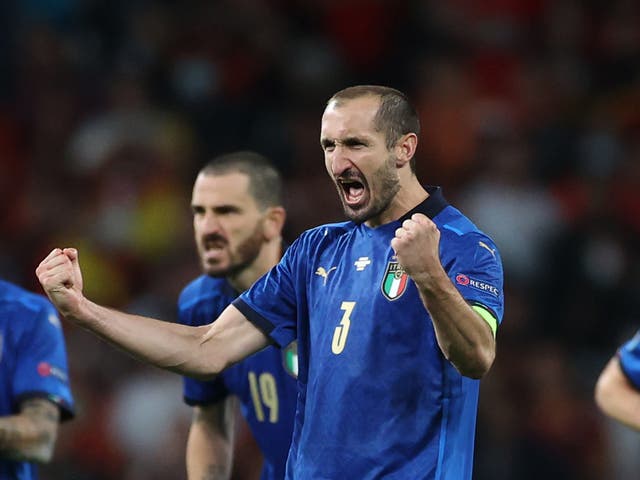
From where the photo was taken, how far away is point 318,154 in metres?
9.86

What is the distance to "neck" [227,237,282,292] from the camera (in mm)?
5527

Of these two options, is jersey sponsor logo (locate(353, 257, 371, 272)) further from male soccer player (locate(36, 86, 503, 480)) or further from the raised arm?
the raised arm

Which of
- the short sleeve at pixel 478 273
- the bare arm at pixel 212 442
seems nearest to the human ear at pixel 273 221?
the bare arm at pixel 212 442

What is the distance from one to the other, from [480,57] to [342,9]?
1358 millimetres

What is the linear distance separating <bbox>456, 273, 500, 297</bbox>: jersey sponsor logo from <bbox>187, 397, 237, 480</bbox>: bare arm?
2086 mm

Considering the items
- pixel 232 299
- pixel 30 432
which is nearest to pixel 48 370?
pixel 30 432

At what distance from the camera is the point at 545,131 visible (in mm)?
9703

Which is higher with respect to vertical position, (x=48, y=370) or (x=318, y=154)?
(x=318, y=154)

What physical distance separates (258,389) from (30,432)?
983mm

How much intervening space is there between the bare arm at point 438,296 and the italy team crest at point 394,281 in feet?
1.14

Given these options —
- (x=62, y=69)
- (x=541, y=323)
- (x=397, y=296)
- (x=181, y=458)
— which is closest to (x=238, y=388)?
(x=397, y=296)

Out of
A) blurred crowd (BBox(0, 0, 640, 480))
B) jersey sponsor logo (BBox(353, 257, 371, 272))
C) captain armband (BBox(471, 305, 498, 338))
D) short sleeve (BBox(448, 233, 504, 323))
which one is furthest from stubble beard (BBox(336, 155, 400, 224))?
blurred crowd (BBox(0, 0, 640, 480))

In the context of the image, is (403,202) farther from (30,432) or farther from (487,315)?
(30,432)

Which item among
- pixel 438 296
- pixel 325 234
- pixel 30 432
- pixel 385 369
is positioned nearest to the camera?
pixel 438 296
